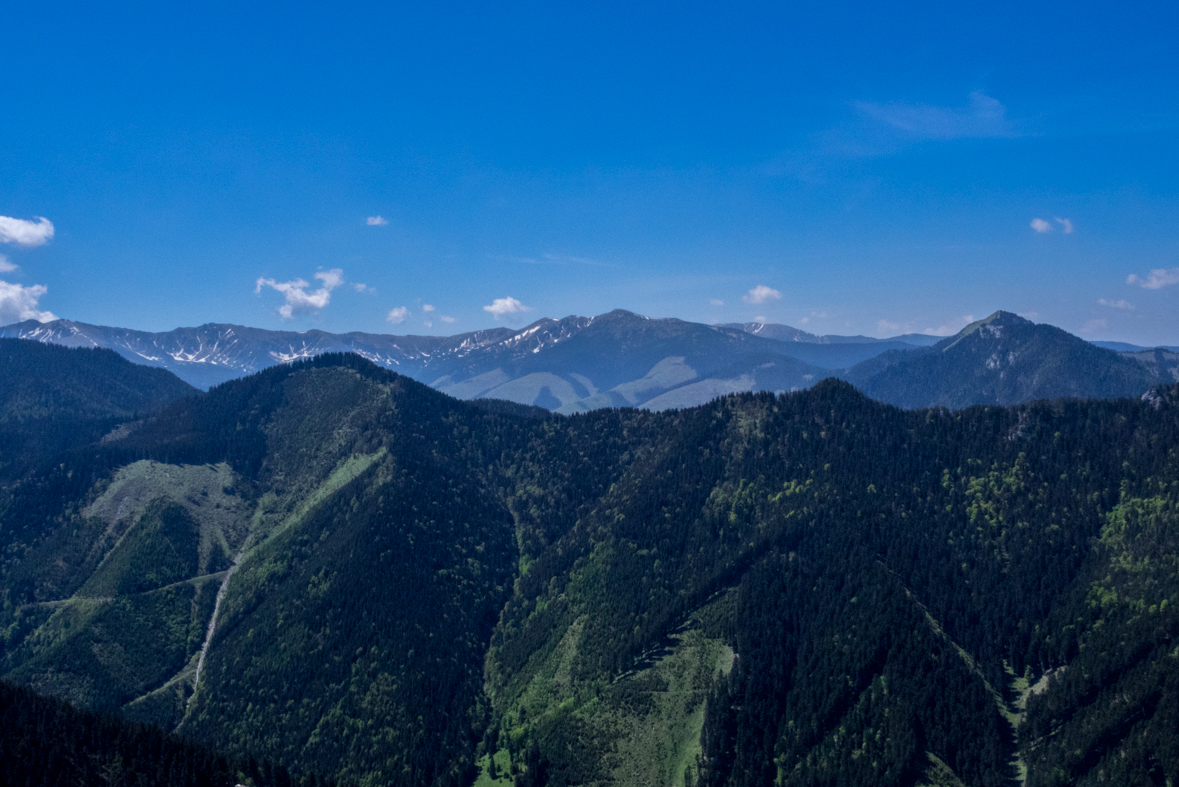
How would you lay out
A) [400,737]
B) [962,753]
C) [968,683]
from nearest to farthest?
[962,753], [968,683], [400,737]

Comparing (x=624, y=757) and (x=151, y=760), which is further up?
(x=151, y=760)

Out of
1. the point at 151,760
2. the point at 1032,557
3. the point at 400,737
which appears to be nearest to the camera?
the point at 151,760

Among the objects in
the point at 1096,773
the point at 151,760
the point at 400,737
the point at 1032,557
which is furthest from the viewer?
the point at 1032,557

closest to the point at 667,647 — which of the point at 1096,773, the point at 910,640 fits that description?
the point at 910,640

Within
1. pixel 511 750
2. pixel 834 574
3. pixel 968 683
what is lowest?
pixel 511 750

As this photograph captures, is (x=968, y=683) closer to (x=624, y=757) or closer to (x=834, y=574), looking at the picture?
(x=834, y=574)

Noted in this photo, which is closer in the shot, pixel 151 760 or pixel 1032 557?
pixel 151 760

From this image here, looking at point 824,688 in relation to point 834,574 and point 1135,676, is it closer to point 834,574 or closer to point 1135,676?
point 834,574

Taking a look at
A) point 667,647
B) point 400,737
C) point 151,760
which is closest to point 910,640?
point 667,647

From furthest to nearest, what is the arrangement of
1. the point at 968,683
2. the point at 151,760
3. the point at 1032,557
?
the point at 1032,557 → the point at 968,683 → the point at 151,760
